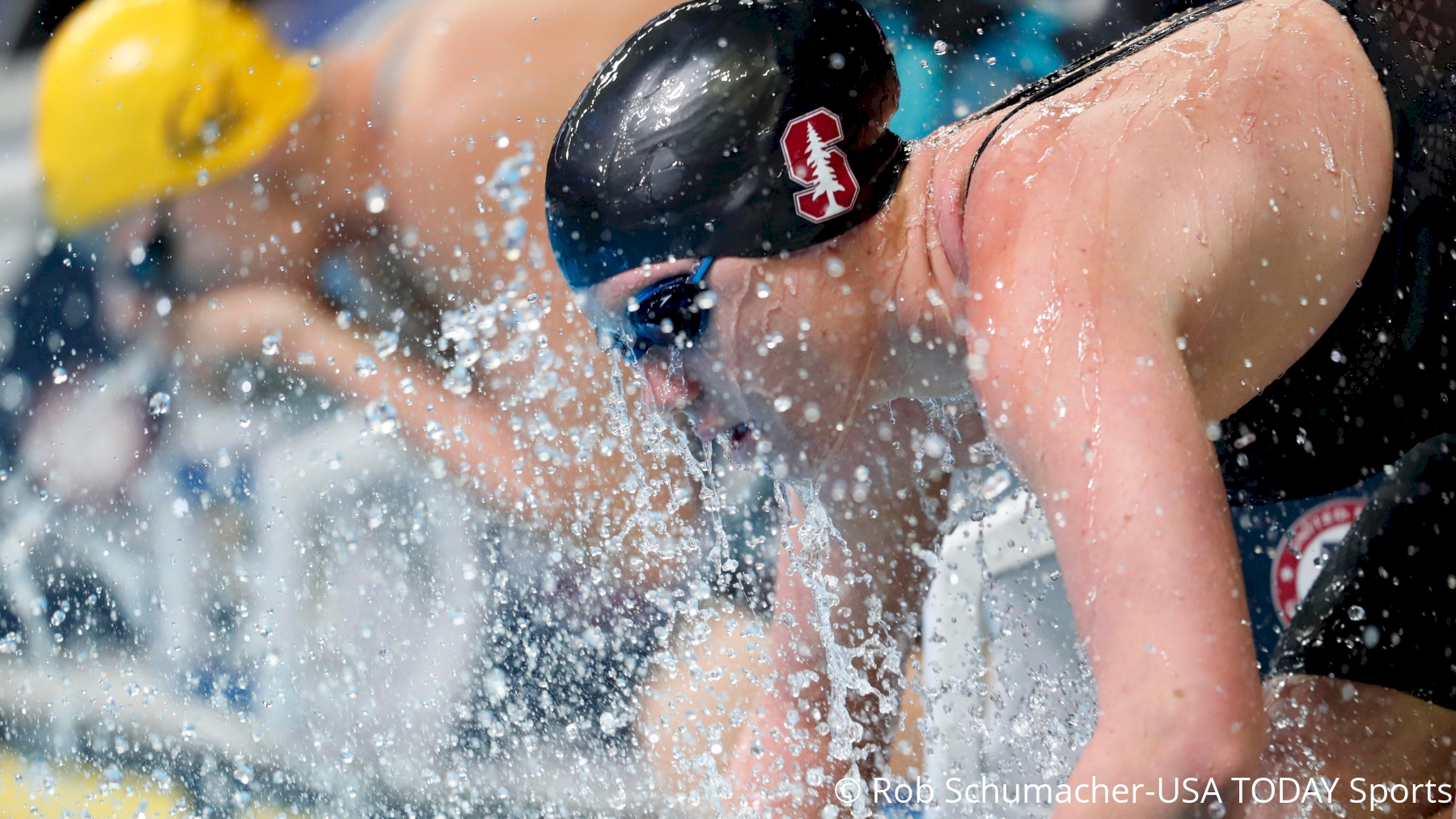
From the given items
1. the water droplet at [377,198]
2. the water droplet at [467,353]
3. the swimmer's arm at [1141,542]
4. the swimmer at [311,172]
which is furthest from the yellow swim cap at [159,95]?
the swimmer's arm at [1141,542]

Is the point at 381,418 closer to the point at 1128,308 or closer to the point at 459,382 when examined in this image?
the point at 459,382

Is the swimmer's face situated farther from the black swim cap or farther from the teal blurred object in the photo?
the teal blurred object

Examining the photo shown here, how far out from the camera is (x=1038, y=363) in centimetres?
79

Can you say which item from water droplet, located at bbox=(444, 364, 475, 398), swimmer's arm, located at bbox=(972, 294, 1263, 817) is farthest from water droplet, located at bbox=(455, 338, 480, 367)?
swimmer's arm, located at bbox=(972, 294, 1263, 817)

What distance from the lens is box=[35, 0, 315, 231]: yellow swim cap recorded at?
9.86 feet

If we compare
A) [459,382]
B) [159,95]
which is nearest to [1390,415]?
[459,382]

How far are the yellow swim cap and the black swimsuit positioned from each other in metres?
2.60

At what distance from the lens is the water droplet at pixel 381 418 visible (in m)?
2.73

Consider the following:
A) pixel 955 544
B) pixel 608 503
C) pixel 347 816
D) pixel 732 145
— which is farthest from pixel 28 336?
pixel 732 145

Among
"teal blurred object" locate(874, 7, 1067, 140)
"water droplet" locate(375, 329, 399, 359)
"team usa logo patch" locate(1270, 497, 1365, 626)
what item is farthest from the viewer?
"water droplet" locate(375, 329, 399, 359)

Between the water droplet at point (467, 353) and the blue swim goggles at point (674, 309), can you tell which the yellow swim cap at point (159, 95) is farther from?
the blue swim goggles at point (674, 309)

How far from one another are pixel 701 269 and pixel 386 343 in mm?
2127

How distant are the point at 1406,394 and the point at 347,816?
1.70 m

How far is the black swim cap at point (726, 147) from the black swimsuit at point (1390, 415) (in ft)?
0.45
